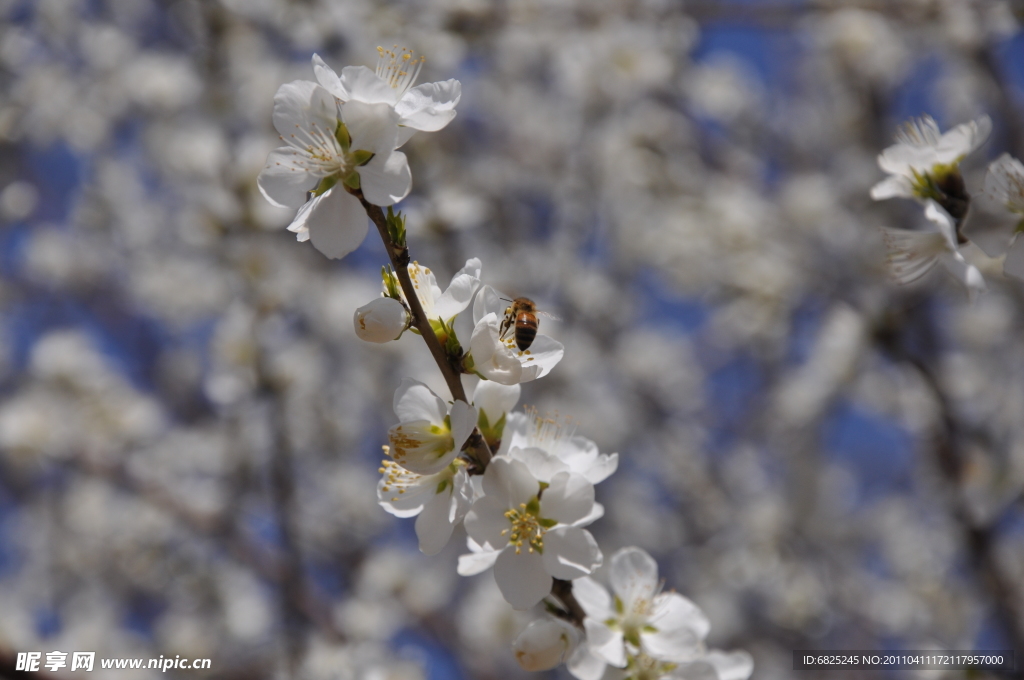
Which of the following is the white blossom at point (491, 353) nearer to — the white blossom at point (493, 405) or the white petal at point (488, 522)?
the white blossom at point (493, 405)

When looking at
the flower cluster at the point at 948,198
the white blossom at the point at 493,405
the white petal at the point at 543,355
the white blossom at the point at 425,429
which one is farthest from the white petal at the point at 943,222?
the white blossom at the point at 425,429

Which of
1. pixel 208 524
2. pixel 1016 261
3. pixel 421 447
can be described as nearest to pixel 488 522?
pixel 421 447

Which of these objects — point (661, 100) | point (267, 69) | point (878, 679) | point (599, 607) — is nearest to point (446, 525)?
point (599, 607)

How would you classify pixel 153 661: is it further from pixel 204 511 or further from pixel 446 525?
pixel 446 525

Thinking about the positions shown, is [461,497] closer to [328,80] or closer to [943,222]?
[328,80]

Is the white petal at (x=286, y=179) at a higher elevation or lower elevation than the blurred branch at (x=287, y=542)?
higher

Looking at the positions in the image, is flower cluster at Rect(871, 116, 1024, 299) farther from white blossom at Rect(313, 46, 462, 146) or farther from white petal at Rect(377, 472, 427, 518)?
white petal at Rect(377, 472, 427, 518)
